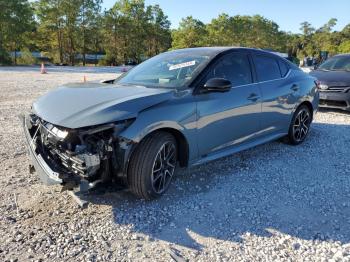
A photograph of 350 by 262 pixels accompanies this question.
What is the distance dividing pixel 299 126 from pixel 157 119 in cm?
339

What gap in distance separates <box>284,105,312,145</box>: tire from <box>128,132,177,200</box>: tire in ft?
9.12

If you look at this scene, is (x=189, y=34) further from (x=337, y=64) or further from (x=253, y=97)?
(x=253, y=97)

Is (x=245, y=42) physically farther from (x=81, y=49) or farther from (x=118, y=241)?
(x=118, y=241)

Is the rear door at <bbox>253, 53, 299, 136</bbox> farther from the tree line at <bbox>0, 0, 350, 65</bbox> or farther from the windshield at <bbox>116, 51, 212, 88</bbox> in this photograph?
the tree line at <bbox>0, 0, 350, 65</bbox>

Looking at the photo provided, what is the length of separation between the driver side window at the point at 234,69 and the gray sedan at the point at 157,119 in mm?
14

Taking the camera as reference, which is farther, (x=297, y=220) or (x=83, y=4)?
(x=83, y=4)

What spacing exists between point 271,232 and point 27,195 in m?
2.55

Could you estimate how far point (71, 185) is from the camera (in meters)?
3.21

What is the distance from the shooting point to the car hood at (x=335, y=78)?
829 cm

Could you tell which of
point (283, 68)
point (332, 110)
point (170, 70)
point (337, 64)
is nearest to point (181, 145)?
point (170, 70)

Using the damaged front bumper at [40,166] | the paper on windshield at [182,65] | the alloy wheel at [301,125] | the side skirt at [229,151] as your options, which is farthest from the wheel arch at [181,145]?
the alloy wheel at [301,125]

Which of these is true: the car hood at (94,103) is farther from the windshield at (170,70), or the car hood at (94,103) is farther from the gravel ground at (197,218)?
the gravel ground at (197,218)

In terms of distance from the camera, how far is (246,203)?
3766mm

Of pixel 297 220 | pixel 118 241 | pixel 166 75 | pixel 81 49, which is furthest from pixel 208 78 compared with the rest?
pixel 81 49
